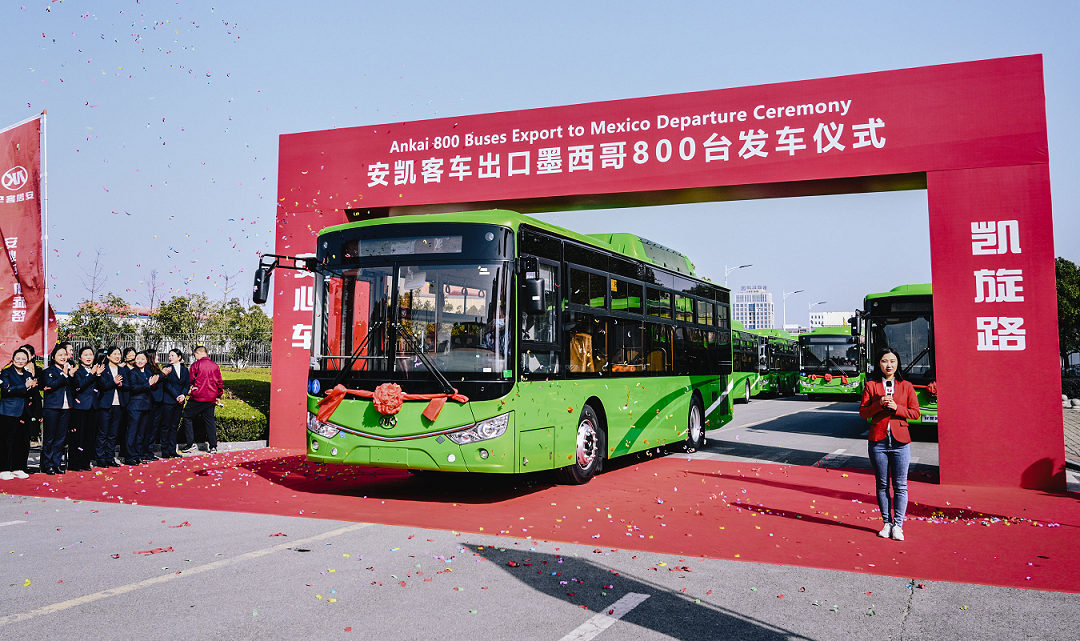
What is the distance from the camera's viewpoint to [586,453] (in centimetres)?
1023

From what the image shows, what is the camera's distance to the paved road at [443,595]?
4465mm

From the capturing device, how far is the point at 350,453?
874cm

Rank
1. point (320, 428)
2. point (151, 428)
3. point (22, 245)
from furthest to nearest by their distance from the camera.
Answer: point (22, 245) → point (151, 428) → point (320, 428)

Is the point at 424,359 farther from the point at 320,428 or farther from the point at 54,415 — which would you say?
the point at 54,415

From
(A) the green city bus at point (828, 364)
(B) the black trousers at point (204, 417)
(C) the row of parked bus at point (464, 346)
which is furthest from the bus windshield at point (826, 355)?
(B) the black trousers at point (204, 417)

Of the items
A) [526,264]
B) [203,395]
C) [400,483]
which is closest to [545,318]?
[526,264]

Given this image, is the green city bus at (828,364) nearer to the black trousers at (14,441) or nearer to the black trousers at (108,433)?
the black trousers at (108,433)

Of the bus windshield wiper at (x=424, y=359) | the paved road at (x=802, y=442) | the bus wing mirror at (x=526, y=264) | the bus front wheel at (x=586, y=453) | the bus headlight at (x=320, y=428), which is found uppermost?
the bus wing mirror at (x=526, y=264)

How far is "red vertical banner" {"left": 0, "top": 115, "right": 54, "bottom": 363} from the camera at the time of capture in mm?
13203

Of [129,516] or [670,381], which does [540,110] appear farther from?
[129,516]

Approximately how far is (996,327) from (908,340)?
283 inches

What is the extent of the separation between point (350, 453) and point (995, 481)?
8.10 metres

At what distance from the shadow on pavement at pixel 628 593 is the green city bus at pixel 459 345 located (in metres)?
2.01

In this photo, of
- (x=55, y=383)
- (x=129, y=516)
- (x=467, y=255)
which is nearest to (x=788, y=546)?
(x=467, y=255)
